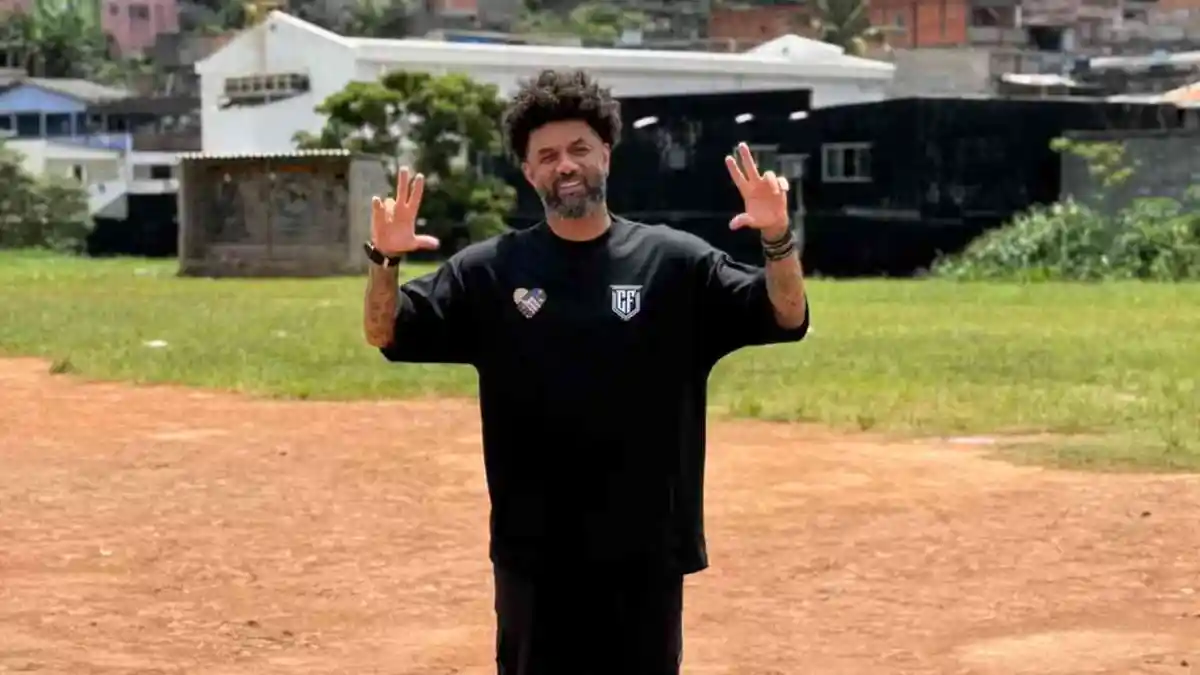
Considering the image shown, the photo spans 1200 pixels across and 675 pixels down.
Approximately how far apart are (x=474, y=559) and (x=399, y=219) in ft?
15.7

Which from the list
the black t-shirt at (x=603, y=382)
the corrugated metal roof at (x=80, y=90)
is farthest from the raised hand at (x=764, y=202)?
the corrugated metal roof at (x=80, y=90)

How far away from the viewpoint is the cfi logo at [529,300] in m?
4.50

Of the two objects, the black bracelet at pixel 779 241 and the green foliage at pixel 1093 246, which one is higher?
the black bracelet at pixel 779 241

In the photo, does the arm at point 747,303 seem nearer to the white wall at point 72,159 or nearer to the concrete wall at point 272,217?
the concrete wall at point 272,217

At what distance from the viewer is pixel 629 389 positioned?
4.46 meters

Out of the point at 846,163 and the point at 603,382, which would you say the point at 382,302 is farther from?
the point at 846,163

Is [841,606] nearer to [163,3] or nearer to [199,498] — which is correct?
[199,498]

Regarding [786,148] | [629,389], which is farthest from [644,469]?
[786,148]

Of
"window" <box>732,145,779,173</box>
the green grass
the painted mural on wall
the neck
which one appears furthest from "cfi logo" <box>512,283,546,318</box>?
"window" <box>732,145,779,173</box>

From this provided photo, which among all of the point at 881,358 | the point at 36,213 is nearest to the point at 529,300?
the point at 881,358

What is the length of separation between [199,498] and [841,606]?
4.31 metres

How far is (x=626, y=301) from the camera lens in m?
4.47

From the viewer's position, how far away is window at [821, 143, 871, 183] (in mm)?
44062

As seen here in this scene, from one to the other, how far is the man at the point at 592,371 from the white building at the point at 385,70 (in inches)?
2113
